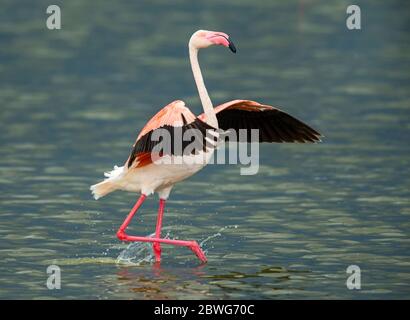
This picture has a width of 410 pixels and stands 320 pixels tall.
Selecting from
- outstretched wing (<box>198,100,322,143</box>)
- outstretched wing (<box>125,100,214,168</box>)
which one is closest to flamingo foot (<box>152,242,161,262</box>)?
outstretched wing (<box>125,100,214,168</box>)

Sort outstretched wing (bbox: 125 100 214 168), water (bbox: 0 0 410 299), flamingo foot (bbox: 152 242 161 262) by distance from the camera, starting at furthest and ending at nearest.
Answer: flamingo foot (bbox: 152 242 161 262) → water (bbox: 0 0 410 299) → outstretched wing (bbox: 125 100 214 168)

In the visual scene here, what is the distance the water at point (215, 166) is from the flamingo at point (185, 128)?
0.62 m

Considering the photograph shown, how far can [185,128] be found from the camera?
11773mm

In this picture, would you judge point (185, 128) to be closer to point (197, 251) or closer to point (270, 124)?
point (197, 251)

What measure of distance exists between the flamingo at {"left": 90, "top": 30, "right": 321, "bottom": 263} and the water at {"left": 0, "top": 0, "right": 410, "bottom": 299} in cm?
62

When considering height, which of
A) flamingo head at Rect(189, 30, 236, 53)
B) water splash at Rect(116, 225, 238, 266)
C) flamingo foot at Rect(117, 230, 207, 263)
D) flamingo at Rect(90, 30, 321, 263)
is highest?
flamingo head at Rect(189, 30, 236, 53)

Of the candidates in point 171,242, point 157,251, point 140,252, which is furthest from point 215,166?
point 171,242

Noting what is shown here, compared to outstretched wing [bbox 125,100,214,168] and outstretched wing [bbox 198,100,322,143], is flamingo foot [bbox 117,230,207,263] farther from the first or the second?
outstretched wing [bbox 198,100,322,143]

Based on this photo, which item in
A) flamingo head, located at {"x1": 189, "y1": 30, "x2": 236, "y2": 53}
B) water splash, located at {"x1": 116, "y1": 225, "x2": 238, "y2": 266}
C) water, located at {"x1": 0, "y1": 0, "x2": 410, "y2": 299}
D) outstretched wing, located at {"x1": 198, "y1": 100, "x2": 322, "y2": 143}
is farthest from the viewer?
outstretched wing, located at {"x1": 198, "y1": 100, "x2": 322, "y2": 143}

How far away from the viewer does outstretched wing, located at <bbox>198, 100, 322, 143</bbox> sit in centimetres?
1370

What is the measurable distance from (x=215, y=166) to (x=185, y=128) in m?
6.39

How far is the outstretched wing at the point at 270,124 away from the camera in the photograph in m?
13.7

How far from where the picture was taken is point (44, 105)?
22312 mm

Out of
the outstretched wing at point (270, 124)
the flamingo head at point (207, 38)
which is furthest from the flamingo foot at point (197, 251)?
the flamingo head at point (207, 38)
